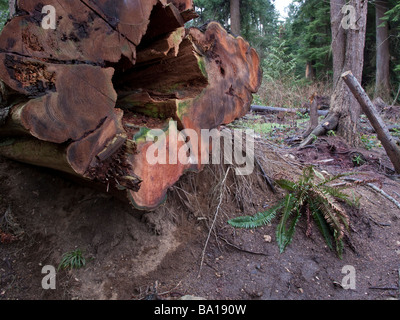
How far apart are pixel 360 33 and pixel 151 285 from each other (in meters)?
6.08

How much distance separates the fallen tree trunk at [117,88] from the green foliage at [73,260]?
22.0 inches

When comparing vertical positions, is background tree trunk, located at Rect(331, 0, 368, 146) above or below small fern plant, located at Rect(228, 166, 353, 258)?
above

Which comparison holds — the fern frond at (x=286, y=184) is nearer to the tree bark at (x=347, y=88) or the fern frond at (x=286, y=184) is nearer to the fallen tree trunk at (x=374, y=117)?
the fallen tree trunk at (x=374, y=117)

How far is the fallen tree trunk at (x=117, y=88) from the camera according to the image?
156 cm

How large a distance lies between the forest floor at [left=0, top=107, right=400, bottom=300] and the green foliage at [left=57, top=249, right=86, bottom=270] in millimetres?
41

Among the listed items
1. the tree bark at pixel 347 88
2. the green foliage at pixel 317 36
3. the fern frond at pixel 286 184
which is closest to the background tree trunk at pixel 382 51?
the green foliage at pixel 317 36

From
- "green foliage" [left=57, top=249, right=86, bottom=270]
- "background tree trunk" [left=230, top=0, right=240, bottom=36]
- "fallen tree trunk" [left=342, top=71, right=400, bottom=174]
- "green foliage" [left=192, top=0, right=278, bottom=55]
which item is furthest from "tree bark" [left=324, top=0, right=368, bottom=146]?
"green foliage" [left=192, top=0, right=278, bottom=55]

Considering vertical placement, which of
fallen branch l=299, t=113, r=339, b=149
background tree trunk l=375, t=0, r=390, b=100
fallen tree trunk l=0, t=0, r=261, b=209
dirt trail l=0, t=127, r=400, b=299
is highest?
background tree trunk l=375, t=0, r=390, b=100

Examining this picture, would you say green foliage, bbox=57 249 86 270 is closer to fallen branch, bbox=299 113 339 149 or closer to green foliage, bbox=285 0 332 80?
fallen branch, bbox=299 113 339 149

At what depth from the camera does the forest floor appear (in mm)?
2104

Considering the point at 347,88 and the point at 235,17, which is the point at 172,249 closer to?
the point at 347,88

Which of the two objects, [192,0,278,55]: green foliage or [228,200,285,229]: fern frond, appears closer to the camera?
[228,200,285,229]: fern frond
